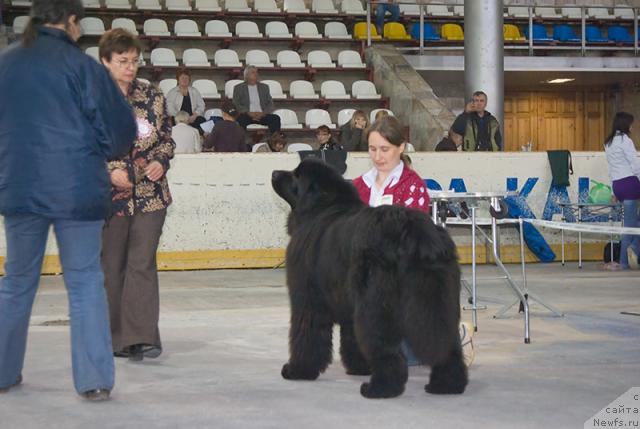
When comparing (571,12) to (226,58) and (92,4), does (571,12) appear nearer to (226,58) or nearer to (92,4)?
(226,58)

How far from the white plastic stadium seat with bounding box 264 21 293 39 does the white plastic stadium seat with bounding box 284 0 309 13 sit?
3.08 feet

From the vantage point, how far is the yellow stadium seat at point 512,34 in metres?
20.0

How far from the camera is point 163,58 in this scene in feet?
55.7

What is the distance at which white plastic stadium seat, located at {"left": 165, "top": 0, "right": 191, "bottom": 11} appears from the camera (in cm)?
1870

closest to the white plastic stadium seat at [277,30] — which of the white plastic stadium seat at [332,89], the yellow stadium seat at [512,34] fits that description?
the white plastic stadium seat at [332,89]

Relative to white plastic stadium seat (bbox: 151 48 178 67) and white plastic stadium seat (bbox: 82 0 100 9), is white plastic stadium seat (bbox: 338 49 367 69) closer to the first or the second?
white plastic stadium seat (bbox: 151 48 178 67)

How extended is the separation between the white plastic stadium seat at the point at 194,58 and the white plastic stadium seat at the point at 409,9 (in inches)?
186

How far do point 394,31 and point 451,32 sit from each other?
1389 millimetres

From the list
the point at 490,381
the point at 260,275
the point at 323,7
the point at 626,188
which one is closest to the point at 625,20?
the point at 323,7

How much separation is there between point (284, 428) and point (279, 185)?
135 cm

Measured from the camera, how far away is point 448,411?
4070mm

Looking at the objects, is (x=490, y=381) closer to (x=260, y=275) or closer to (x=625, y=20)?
(x=260, y=275)

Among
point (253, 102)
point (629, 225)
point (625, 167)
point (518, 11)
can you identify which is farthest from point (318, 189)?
point (518, 11)

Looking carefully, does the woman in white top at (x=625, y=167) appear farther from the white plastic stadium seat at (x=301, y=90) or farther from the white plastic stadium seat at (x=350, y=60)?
the white plastic stadium seat at (x=350, y=60)
